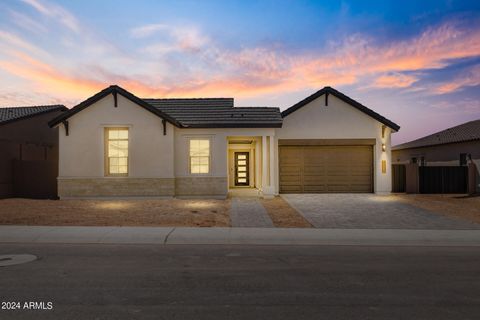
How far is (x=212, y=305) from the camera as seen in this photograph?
4.58 metres

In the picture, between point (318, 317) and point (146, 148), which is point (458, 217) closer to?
point (318, 317)

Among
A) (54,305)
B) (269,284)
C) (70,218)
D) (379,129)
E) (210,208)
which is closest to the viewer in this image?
(54,305)

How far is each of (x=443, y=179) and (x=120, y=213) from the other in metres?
18.2

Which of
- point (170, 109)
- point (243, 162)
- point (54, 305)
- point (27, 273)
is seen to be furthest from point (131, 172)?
point (54, 305)

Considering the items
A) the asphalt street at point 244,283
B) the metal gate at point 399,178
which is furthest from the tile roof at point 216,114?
the asphalt street at point 244,283

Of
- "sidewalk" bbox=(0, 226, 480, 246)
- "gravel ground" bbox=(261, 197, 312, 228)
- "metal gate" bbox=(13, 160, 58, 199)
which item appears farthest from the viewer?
"metal gate" bbox=(13, 160, 58, 199)

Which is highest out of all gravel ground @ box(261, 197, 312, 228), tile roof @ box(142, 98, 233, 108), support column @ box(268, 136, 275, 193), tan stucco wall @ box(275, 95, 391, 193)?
tile roof @ box(142, 98, 233, 108)

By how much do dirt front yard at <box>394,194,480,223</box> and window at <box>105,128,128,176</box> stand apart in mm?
14031

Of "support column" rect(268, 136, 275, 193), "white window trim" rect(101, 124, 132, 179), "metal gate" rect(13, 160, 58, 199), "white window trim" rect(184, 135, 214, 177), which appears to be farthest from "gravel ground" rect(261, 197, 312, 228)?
"metal gate" rect(13, 160, 58, 199)

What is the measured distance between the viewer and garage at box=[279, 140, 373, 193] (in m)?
19.8

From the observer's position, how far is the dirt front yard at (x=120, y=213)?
10.9 metres

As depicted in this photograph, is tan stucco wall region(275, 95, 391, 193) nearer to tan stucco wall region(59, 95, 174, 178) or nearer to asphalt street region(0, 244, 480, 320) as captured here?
tan stucco wall region(59, 95, 174, 178)

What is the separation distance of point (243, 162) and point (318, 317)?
1960 centimetres

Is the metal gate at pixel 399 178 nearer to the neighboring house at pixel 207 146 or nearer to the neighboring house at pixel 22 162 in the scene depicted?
the neighboring house at pixel 207 146
